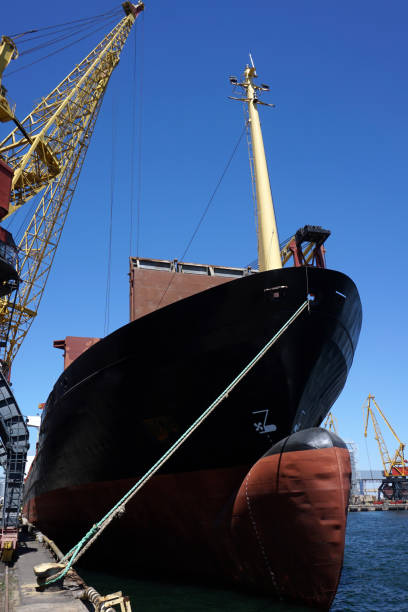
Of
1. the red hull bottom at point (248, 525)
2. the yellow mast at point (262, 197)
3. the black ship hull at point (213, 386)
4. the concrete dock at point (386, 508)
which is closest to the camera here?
the red hull bottom at point (248, 525)

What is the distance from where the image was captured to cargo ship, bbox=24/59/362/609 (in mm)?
7484

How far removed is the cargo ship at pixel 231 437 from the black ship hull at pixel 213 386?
24 millimetres

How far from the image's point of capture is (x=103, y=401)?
1027cm

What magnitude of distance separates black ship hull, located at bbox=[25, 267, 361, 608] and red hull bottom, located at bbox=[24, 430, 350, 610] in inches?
1.7

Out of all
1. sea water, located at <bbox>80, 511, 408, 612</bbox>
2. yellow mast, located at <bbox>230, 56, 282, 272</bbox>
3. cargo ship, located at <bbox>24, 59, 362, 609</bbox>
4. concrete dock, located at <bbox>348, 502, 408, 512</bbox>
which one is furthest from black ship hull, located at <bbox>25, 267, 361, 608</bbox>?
concrete dock, located at <bbox>348, 502, 408, 512</bbox>

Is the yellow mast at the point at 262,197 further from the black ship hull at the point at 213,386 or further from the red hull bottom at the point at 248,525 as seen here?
the red hull bottom at the point at 248,525

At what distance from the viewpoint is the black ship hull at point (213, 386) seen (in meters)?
8.91

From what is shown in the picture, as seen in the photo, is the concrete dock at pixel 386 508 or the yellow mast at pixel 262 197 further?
the concrete dock at pixel 386 508

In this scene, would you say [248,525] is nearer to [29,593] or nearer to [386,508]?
[29,593]

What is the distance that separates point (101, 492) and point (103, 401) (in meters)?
2.26

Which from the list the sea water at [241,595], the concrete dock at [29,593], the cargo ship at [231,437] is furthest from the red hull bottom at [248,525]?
the concrete dock at [29,593]

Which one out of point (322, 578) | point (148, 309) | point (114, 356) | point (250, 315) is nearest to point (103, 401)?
point (114, 356)

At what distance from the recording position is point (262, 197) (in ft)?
40.5

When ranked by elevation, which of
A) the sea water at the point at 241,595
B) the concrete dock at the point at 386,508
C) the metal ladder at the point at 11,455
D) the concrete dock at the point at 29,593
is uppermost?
the metal ladder at the point at 11,455
